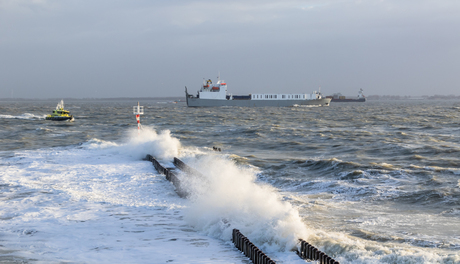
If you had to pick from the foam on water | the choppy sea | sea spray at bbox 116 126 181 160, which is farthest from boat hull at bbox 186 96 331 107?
the foam on water

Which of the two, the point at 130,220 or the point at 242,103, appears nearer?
the point at 130,220

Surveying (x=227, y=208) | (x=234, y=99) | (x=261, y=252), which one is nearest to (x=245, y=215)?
(x=227, y=208)

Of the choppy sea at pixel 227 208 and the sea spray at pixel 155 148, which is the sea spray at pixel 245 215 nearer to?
the choppy sea at pixel 227 208

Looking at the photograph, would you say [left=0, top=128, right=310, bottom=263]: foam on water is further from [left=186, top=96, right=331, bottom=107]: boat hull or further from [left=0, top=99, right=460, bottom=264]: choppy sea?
[left=186, top=96, right=331, bottom=107]: boat hull

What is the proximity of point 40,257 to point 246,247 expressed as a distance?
3.66 metres

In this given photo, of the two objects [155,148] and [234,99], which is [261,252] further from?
[234,99]

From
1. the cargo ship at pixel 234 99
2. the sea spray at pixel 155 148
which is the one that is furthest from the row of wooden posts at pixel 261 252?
the cargo ship at pixel 234 99

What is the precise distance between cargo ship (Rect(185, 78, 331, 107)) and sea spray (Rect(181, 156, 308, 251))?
93.1 m

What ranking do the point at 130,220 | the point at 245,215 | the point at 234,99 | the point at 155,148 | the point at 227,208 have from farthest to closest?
the point at 234,99 < the point at 155,148 < the point at 130,220 < the point at 227,208 < the point at 245,215

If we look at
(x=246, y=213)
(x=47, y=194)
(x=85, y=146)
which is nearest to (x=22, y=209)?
(x=47, y=194)

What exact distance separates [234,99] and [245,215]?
97.0 meters

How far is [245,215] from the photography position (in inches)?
348

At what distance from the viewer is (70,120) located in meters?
52.1

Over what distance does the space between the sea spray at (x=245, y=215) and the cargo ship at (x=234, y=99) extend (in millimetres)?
93087
